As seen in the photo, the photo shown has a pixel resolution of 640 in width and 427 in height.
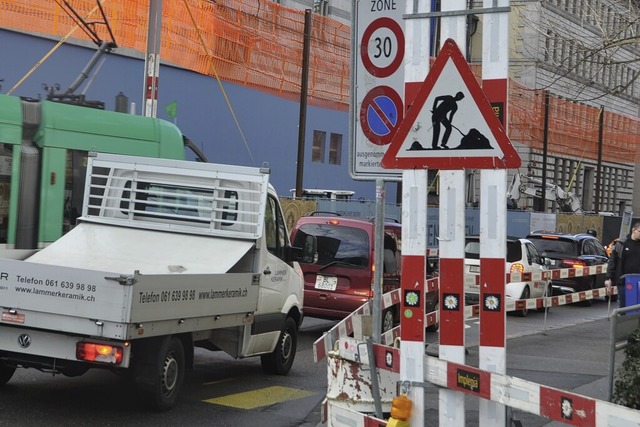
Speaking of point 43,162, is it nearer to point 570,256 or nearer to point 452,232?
point 452,232

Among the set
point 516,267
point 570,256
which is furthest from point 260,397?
point 570,256

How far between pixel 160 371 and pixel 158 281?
0.94 m

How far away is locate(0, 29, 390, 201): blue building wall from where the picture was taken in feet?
87.5

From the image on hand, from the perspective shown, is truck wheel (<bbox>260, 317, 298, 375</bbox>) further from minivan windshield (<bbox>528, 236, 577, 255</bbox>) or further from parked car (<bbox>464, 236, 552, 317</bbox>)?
minivan windshield (<bbox>528, 236, 577, 255</bbox>)

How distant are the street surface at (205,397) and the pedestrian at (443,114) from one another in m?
2.57

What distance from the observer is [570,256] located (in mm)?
24766

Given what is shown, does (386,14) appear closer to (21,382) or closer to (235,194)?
(235,194)

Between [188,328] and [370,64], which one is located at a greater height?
[370,64]

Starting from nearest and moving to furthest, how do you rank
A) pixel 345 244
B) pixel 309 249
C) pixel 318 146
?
pixel 309 249, pixel 345 244, pixel 318 146

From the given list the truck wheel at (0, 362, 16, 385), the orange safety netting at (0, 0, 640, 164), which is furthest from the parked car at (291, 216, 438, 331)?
the orange safety netting at (0, 0, 640, 164)

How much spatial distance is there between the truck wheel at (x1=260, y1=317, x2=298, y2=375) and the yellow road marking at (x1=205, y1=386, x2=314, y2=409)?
24.3 inches

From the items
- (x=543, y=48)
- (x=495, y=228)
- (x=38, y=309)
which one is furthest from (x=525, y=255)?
(x=495, y=228)

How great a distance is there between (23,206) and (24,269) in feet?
17.6

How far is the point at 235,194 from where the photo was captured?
10531mm
